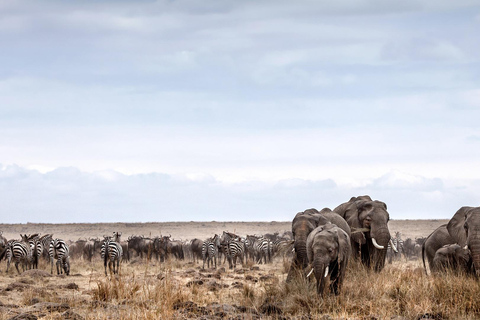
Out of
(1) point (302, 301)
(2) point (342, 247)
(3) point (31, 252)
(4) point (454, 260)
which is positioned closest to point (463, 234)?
(4) point (454, 260)

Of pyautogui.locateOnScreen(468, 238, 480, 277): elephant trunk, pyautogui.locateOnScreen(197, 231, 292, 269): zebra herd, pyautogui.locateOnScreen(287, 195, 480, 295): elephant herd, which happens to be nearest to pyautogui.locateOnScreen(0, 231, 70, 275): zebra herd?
pyautogui.locateOnScreen(197, 231, 292, 269): zebra herd

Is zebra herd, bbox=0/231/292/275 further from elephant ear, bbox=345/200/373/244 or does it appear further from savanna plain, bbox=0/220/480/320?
elephant ear, bbox=345/200/373/244

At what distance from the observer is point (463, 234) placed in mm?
14852

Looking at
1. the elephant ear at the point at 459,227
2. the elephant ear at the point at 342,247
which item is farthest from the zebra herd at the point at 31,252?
the elephant ear at the point at 459,227

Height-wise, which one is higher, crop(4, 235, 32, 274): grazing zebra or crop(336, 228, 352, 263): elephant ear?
crop(336, 228, 352, 263): elephant ear

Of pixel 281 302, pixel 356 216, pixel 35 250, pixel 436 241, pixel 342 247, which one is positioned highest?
pixel 356 216

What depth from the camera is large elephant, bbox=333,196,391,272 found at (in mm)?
17203

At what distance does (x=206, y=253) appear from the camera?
3600 centimetres

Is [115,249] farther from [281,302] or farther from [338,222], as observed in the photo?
[281,302]

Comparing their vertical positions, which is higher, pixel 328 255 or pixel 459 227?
pixel 459 227

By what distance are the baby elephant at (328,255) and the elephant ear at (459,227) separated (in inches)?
155

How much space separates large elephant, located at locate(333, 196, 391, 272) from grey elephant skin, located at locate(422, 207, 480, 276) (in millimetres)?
2023

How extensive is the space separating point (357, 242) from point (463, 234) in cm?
373

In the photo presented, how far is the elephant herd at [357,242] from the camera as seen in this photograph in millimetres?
12234
